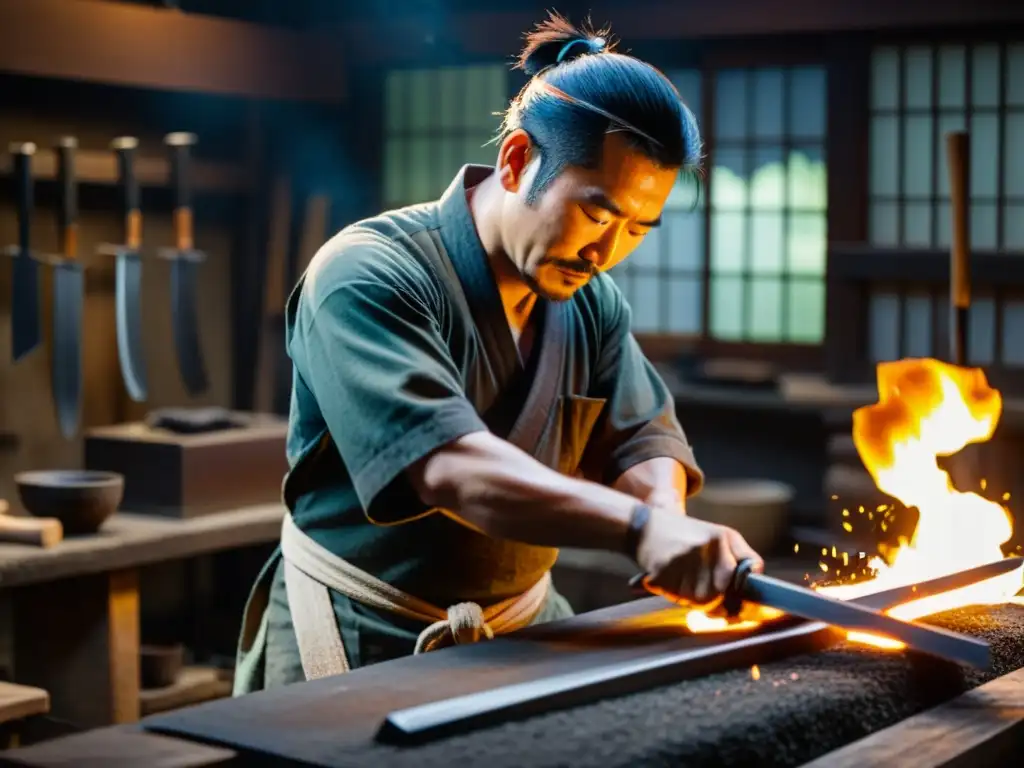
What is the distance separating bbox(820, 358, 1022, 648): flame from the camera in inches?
133

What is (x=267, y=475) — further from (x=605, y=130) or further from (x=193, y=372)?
(x=605, y=130)

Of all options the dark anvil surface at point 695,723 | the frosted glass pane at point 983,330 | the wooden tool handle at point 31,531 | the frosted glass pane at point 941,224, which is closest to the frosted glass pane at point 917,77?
the frosted glass pane at point 941,224

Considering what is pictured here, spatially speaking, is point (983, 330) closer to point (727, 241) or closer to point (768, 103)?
point (727, 241)

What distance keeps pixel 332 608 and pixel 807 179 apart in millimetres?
5125

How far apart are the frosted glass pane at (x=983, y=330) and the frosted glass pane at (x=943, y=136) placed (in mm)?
536

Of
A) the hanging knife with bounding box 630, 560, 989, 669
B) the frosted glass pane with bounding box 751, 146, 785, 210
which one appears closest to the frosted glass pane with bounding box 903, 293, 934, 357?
the frosted glass pane with bounding box 751, 146, 785, 210

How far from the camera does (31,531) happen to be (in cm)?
538

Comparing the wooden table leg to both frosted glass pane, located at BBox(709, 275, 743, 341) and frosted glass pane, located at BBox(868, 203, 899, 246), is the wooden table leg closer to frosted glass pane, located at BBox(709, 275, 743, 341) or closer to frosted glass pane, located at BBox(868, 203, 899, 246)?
frosted glass pane, located at BBox(709, 275, 743, 341)

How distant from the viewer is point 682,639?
9.11 feet

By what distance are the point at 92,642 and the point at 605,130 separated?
363 cm

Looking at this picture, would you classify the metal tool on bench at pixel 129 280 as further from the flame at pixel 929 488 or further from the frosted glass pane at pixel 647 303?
the flame at pixel 929 488

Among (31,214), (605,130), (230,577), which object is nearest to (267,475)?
(31,214)

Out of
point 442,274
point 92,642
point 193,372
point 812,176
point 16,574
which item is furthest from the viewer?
point 812,176

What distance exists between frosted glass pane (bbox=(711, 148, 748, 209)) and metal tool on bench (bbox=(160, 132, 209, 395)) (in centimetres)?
255
